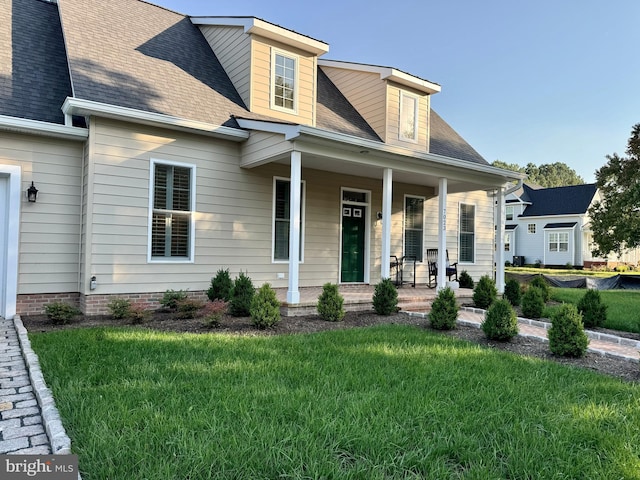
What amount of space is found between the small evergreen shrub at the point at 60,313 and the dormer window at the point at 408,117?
27.7 feet

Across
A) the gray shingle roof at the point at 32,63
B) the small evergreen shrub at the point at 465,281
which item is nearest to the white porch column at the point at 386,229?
the small evergreen shrub at the point at 465,281

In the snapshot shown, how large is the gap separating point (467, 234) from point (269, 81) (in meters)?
7.80

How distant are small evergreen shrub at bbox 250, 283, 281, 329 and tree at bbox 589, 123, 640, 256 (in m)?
14.9

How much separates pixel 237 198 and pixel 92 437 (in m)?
6.27

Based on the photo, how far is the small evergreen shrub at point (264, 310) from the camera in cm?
618

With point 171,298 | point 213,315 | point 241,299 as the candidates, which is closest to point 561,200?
point 241,299

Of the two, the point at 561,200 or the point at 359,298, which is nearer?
the point at 359,298

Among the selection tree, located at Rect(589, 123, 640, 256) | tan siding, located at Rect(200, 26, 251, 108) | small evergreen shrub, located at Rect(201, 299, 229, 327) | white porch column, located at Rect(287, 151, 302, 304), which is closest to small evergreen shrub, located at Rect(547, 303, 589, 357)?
white porch column, located at Rect(287, 151, 302, 304)

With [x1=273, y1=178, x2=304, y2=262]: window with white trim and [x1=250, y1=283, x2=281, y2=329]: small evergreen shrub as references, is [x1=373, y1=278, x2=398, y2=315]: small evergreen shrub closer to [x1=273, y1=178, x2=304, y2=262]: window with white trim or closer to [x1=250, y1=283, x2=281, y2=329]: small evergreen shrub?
[x1=250, y1=283, x2=281, y2=329]: small evergreen shrub

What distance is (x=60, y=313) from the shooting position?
19.9 ft

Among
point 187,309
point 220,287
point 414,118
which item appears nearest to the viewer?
point 187,309

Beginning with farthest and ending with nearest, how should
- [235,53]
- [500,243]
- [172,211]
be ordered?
[500,243] → [235,53] → [172,211]

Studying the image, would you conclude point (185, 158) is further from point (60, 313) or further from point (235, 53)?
point (60, 313)

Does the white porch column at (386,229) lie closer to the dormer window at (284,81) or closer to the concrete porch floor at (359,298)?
the concrete porch floor at (359,298)
